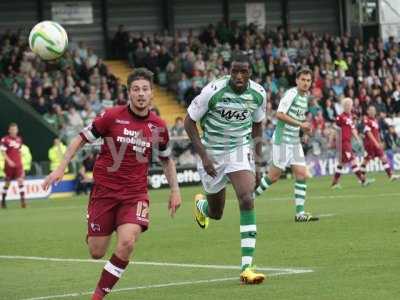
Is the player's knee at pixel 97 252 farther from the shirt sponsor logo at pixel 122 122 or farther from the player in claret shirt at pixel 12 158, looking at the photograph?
the player in claret shirt at pixel 12 158

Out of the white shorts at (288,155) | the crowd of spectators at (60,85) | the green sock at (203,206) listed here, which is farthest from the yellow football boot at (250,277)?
the crowd of spectators at (60,85)

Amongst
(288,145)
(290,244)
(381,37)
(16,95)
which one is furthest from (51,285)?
(381,37)

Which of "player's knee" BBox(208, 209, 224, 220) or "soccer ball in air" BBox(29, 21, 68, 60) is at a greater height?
"soccer ball in air" BBox(29, 21, 68, 60)

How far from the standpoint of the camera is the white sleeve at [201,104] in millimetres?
12961

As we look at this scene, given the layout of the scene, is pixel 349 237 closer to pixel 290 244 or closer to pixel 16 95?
pixel 290 244

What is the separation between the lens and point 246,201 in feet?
41.1

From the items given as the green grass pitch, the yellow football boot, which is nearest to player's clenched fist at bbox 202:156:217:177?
the green grass pitch

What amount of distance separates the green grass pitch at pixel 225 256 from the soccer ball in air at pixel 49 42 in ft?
9.52

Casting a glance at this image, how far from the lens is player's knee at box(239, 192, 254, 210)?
12477mm

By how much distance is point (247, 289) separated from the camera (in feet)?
36.7

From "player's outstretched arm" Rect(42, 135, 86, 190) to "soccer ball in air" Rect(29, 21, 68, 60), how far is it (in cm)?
678

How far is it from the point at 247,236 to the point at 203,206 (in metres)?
3.15

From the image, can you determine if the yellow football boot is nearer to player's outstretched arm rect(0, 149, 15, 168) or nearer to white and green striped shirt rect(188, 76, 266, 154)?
white and green striped shirt rect(188, 76, 266, 154)

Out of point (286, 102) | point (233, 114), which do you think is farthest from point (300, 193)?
point (233, 114)
